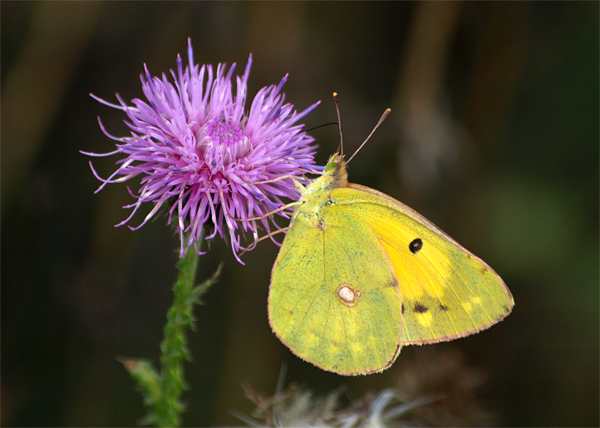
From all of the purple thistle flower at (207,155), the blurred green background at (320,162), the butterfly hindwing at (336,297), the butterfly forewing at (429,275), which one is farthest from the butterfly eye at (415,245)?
the blurred green background at (320,162)

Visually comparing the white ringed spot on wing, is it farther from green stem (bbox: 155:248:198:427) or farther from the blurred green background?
the blurred green background

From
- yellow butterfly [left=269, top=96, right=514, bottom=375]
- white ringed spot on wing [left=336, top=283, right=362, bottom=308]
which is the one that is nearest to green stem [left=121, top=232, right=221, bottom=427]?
yellow butterfly [left=269, top=96, right=514, bottom=375]

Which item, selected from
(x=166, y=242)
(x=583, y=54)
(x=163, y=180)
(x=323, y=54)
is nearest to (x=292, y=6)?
(x=323, y=54)

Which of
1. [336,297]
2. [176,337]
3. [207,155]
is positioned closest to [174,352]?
[176,337]

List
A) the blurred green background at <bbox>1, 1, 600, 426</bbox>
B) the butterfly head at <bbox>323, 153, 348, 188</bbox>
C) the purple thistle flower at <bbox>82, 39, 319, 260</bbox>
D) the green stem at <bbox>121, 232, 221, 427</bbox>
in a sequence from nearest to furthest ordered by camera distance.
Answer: the purple thistle flower at <bbox>82, 39, 319, 260</bbox> → the green stem at <bbox>121, 232, 221, 427</bbox> → the butterfly head at <bbox>323, 153, 348, 188</bbox> → the blurred green background at <bbox>1, 1, 600, 426</bbox>

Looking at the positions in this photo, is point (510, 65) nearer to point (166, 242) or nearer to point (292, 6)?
point (292, 6)

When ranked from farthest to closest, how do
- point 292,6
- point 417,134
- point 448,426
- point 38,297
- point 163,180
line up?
1. point 292,6
2. point 417,134
3. point 38,297
4. point 448,426
5. point 163,180
